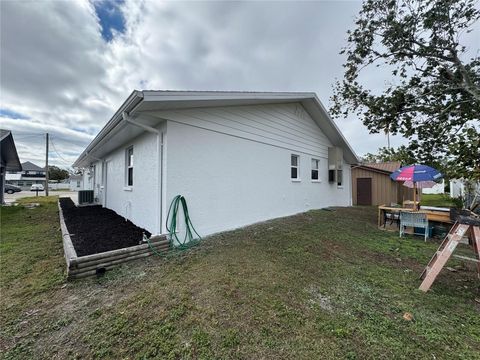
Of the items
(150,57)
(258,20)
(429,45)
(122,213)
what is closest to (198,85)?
(150,57)

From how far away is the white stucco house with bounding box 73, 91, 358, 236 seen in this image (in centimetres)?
505

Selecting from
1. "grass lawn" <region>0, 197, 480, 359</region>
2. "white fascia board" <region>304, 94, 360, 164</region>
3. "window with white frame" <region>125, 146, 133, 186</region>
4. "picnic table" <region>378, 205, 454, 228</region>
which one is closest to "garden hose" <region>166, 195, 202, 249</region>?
"grass lawn" <region>0, 197, 480, 359</region>

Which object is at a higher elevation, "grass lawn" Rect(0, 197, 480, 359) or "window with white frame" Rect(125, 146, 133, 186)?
"window with white frame" Rect(125, 146, 133, 186)

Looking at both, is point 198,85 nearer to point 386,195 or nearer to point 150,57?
point 150,57

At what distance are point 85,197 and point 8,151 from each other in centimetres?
737

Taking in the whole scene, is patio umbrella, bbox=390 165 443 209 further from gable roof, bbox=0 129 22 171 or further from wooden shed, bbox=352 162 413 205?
gable roof, bbox=0 129 22 171

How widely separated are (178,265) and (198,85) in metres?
8.52

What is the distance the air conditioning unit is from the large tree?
15755 millimetres

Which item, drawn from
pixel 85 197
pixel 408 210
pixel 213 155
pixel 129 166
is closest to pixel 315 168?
pixel 408 210

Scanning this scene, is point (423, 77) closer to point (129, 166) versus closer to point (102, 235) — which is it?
point (129, 166)

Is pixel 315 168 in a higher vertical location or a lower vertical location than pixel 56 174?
lower

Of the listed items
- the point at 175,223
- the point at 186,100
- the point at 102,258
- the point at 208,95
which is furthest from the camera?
the point at 208,95

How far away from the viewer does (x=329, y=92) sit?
11281mm

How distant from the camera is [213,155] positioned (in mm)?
5914
